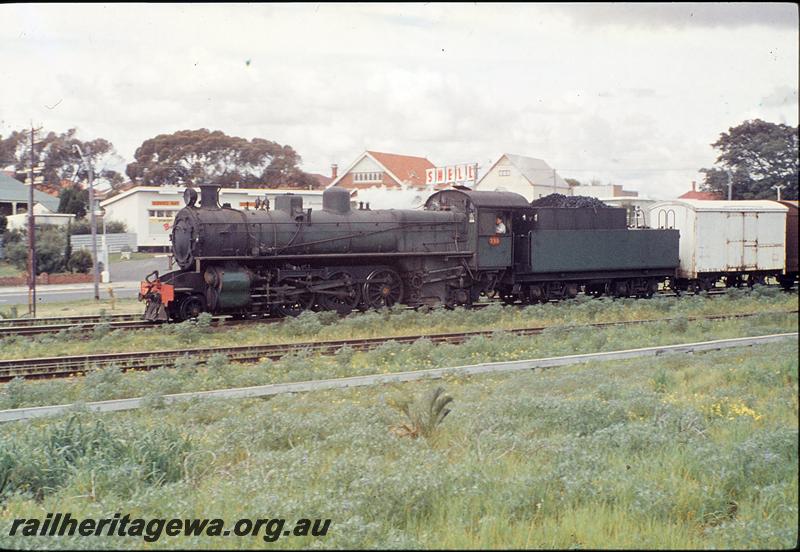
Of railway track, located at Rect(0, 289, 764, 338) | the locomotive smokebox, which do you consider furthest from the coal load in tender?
railway track, located at Rect(0, 289, 764, 338)

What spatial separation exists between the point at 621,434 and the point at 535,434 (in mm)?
1018

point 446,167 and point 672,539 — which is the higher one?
point 446,167

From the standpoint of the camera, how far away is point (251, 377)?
12.9 meters

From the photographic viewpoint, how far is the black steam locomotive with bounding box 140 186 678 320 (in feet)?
64.3

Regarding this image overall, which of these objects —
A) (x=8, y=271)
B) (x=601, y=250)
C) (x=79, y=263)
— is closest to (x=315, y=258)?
(x=601, y=250)

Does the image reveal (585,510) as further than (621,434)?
No

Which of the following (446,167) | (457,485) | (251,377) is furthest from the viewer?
(446,167)

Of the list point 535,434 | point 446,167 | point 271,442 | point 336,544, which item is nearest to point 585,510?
point 336,544

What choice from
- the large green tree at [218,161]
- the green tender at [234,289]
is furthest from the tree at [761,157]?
the large green tree at [218,161]

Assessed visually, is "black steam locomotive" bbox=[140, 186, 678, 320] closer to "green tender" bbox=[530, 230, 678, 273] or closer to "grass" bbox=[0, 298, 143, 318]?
"green tender" bbox=[530, 230, 678, 273]

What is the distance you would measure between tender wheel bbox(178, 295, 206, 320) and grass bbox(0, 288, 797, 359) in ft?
2.44

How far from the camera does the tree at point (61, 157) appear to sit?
52312mm

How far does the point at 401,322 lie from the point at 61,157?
47.8 meters

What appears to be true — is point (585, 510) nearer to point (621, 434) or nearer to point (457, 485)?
point (457, 485)
